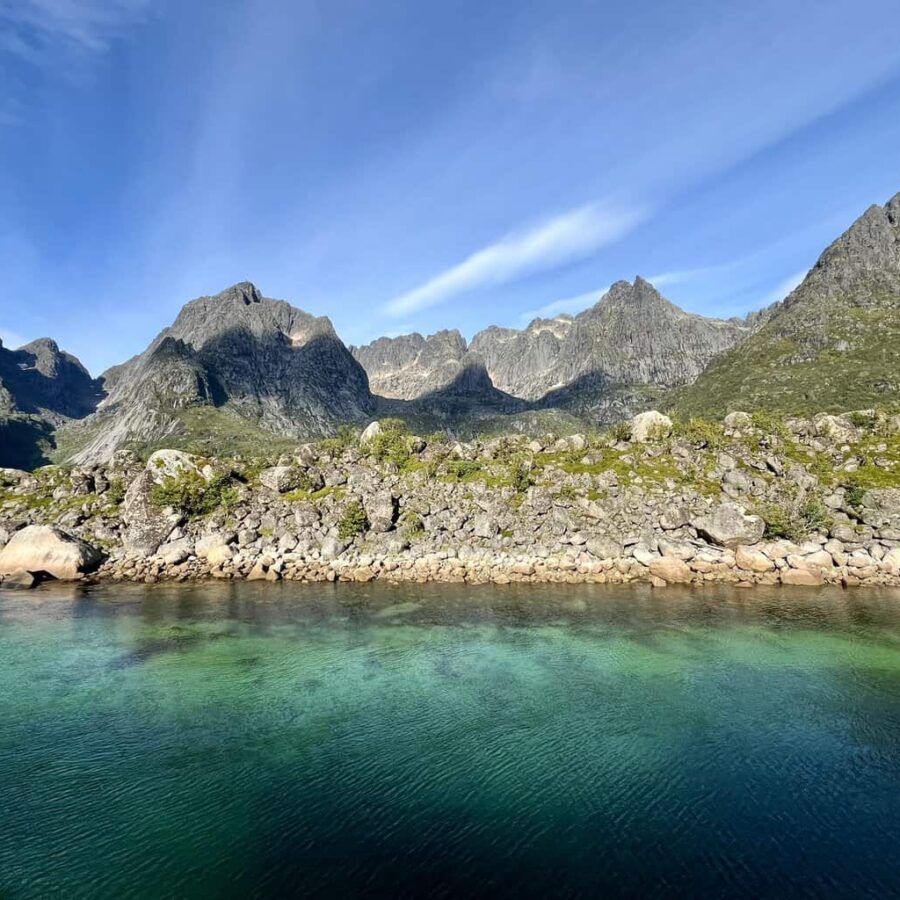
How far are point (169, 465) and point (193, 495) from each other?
7891mm

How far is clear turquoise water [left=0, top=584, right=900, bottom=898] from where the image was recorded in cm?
1697

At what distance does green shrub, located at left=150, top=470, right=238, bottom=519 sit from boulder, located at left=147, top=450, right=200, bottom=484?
3.22 feet

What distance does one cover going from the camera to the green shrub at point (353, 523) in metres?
73.4

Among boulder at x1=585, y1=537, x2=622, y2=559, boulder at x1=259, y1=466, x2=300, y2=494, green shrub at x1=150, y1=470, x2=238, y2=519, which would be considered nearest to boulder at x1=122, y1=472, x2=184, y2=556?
green shrub at x1=150, y1=470, x2=238, y2=519

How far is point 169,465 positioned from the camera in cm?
8181

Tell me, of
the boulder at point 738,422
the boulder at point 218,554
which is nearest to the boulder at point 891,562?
the boulder at point 738,422

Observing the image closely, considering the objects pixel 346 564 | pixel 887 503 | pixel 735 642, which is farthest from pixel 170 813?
pixel 887 503

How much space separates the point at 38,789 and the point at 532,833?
19598 mm

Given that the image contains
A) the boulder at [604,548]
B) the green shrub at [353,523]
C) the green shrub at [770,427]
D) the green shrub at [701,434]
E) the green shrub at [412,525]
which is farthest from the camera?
the green shrub at [770,427]

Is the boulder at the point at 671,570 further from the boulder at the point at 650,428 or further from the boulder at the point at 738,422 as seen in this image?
the boulder at the point at 738,422

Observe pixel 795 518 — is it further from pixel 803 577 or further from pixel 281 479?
pixel 281 479

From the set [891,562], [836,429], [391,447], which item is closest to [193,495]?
[391,447]

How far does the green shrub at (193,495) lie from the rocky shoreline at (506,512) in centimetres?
19

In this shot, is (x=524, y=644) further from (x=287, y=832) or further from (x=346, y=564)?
(x=346, y=564)
